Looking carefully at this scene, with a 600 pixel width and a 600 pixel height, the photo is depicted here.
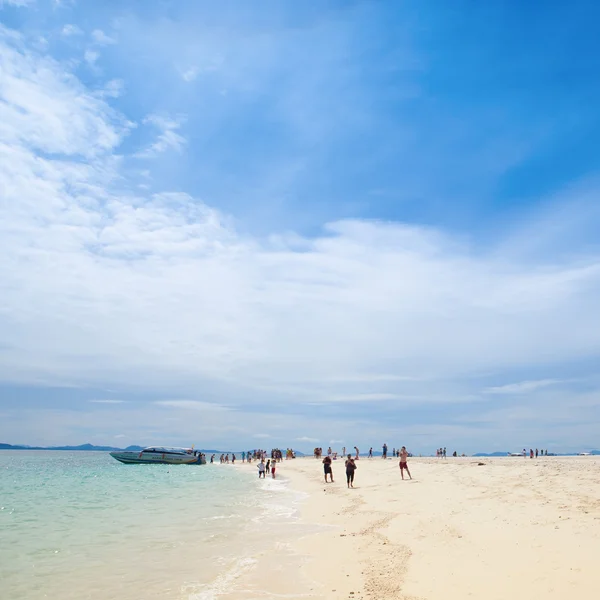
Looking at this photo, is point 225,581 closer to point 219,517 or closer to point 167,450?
point 219,517

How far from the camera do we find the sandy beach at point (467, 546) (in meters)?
7.39

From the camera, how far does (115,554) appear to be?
12445 mm

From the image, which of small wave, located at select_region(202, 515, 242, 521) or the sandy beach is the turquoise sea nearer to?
small wave, located at select_region(202, 515, 242, 521)

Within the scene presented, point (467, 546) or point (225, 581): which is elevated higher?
point (467, 546)

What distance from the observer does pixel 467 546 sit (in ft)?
32.1

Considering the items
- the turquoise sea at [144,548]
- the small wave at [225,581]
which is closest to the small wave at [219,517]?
the turquoise sea at [144,548]

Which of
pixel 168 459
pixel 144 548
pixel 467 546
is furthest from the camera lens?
pixel 168 459

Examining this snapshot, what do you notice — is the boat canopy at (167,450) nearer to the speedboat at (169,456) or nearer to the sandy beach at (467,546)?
the speedboat at (169,456)

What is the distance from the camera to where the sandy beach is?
7387 millimetres

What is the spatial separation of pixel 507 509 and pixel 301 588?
758 cm

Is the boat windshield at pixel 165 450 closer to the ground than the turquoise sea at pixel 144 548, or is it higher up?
higher up

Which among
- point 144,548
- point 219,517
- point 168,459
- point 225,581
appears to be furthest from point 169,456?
point 225,581

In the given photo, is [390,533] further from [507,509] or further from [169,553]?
[169,553]

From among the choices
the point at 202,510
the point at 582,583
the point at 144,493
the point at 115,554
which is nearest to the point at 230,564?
the point at 115,554
